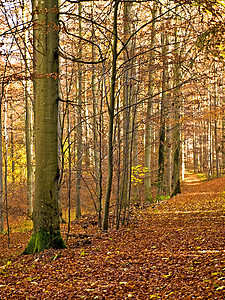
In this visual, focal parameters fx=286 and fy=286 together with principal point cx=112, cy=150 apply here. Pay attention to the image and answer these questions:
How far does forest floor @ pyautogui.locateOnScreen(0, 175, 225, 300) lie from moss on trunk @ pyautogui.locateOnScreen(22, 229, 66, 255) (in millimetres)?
209

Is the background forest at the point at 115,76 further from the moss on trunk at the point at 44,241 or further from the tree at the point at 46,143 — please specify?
the moss on trunk at the point at 44,241

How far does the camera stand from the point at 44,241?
5.62 m

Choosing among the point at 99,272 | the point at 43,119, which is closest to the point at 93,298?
the point at 99,272

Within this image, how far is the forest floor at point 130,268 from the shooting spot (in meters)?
3.21

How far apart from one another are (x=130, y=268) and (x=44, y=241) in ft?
7.14

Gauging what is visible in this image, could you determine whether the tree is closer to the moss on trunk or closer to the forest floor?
the moss on trunk

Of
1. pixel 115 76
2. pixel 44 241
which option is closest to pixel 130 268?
pixel 44 241

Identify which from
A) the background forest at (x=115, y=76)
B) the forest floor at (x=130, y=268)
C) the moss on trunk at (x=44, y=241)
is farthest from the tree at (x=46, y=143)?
the forest floor at (x=130, y=268)

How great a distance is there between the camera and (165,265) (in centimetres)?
401

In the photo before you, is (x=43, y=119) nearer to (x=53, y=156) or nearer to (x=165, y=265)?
(x=53, y=156)

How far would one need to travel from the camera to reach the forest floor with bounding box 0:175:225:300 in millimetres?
3215

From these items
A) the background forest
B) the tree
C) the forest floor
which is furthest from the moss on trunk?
the background forest

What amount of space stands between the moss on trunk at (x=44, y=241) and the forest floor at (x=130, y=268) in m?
0.21

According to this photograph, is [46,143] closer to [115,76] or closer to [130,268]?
[115,76]
